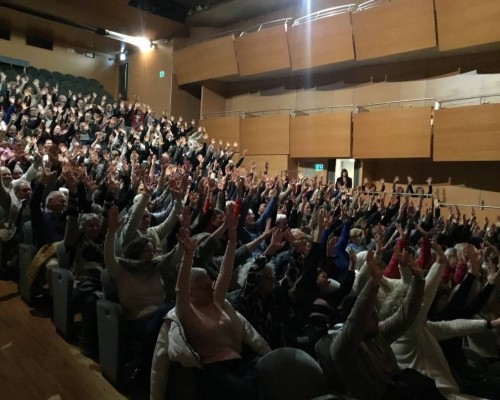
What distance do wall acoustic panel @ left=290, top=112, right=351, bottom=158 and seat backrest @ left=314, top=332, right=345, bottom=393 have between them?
412 centimetres

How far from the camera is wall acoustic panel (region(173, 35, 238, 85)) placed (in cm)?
575

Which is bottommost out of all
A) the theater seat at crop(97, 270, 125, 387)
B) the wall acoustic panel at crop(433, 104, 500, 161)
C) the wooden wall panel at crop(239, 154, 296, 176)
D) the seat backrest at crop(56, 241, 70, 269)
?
the theater seat at crop(97, 270, 125, 387)

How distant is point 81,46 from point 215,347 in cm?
727

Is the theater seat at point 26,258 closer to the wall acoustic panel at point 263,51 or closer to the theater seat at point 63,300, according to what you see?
the theater seat at point 63,300

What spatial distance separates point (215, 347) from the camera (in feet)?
2.95

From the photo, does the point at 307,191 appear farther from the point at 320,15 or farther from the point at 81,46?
the point at 81,46

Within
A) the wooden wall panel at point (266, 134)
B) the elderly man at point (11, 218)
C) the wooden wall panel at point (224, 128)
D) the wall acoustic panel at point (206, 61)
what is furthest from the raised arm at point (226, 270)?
the wall acoustic panel at point (206, 61)

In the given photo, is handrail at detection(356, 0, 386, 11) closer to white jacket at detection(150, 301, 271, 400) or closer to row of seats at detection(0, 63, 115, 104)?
row of seats at detection(0, 63, 115, 104)

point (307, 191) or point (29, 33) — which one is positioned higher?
point (29, 33)

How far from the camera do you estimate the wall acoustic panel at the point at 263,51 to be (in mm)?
5219

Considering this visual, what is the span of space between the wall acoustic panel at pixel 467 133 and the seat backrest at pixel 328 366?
3.63 metres

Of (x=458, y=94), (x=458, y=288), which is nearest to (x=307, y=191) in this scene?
(x=458, y=288)

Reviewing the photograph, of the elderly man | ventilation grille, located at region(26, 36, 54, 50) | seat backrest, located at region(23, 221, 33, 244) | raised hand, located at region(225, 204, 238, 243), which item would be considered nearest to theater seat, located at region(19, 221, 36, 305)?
seat backrest, located at region(23, 221, 33, 244)

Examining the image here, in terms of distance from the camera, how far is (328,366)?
865 millimetres
